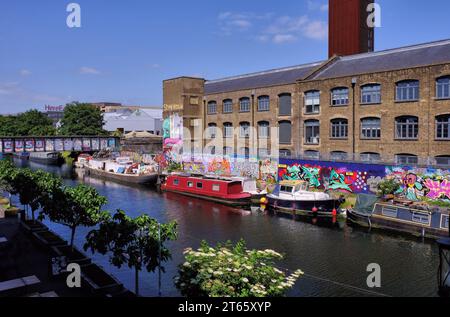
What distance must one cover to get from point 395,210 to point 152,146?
63.7m

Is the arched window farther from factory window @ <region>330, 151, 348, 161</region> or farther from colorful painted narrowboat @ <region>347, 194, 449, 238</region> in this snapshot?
colorful painted narrowboat @ <region>347, 194, 449, 238</region>

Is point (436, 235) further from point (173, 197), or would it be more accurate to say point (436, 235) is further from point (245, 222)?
point (173, 197)

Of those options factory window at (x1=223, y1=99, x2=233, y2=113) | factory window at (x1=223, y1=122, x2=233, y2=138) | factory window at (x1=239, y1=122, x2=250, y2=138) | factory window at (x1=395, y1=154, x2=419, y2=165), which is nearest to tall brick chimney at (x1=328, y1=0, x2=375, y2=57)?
factory window at (x1=223, y1=99, x2=233, y2=113)

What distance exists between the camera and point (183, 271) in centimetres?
1067

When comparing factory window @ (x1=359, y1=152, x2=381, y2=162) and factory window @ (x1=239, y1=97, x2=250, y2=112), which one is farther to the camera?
factory window @ (x1=239, y1=97, x2=250, y2=112)

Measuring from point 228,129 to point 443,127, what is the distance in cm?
2929

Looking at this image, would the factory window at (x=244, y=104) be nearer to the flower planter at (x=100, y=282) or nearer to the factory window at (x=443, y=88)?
the factory window at (x=443, y=88)

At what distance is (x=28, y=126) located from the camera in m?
110

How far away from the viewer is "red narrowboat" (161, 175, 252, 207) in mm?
41750

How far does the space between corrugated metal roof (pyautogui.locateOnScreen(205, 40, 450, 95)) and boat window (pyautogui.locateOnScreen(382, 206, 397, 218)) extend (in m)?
15.0

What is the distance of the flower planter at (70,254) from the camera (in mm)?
19255

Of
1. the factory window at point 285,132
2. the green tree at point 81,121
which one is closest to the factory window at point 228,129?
the factory window at point 285,132

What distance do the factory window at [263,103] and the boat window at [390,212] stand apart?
24.8 metres
